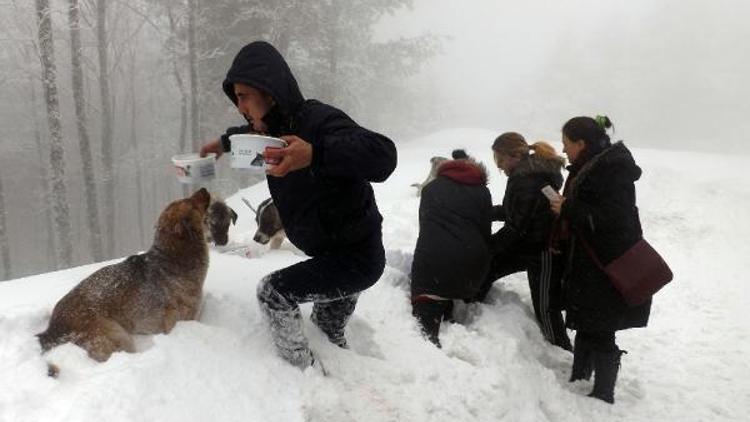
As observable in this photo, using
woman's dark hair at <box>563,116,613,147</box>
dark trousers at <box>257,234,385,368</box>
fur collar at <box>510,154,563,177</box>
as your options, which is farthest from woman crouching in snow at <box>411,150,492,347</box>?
dark trousers at <box>257,234,385,368</box>

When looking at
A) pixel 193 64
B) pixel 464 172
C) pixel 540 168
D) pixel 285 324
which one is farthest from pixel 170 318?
pixel 193 64

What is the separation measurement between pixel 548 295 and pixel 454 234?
46.7 inches

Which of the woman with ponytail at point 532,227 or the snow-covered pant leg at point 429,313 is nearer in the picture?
the snow-covered pant leg at point 429,313

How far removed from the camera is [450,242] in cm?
455

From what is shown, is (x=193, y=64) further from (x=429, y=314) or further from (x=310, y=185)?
(x=310, y=185)

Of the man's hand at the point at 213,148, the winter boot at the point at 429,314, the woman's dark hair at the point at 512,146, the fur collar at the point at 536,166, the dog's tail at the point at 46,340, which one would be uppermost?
the woman's dark hair at the point at 512,146

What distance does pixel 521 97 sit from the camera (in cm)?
5575

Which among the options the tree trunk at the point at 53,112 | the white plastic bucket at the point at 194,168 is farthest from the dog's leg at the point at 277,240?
the tree trunk at the point at 53,112

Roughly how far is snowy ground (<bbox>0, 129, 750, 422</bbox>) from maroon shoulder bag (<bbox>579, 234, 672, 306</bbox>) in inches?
39.2

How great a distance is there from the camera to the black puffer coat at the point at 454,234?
4.49 meters

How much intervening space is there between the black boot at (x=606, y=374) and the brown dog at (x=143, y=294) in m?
3.36

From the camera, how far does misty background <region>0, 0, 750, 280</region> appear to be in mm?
19484

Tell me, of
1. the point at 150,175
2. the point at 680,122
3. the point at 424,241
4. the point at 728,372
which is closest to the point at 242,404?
the point at 424,241

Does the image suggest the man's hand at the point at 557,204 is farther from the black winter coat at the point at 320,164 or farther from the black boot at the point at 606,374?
the black winter coat at the point at 320,164
